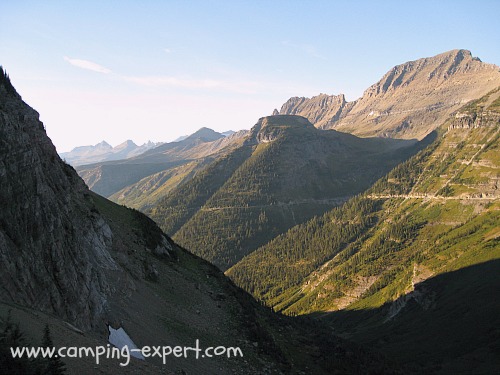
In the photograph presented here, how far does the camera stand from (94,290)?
40000 millimetres

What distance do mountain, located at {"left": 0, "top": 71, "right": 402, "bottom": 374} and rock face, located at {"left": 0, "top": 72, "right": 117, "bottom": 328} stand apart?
0.10 meters

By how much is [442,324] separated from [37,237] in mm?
116311

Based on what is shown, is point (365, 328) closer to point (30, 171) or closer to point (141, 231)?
point (141, 231)

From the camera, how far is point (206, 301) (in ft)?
202

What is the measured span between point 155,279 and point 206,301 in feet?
31.1

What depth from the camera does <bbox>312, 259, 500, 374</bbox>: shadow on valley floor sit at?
82812mm

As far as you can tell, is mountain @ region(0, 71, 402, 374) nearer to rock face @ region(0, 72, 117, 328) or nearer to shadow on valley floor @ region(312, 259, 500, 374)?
rock face @ region(0, 72, 117, 328)

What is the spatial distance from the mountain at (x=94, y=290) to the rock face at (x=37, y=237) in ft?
0.34

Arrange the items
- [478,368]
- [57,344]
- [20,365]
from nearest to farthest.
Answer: [20,365], [57,344], [478,368]

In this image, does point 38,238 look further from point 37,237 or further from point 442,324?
point 442,324

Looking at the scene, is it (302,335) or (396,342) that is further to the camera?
(396,342)

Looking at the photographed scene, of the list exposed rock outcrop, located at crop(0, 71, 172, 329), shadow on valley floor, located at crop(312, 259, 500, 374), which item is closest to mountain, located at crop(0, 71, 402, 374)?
exposed rock outcrop, located at crop(0, 71, 172, 329)

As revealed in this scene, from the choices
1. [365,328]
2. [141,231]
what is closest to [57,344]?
[141,231]

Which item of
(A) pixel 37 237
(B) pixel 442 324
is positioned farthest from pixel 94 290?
(B) pixel 442 324
